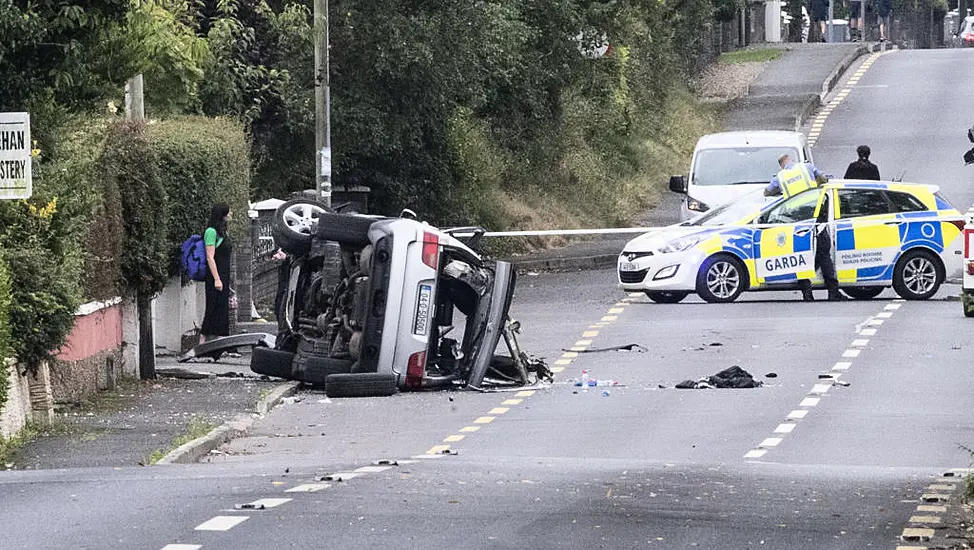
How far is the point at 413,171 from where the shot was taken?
35.5 meters

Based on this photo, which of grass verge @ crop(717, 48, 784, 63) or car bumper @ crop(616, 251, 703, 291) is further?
grass verge @ crop(717, 48, 784, 63)

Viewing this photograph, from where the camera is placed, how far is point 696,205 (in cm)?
3297

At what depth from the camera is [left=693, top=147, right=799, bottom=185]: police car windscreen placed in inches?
1315

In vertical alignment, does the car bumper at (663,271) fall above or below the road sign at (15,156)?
below

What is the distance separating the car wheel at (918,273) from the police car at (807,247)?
0.01 meters

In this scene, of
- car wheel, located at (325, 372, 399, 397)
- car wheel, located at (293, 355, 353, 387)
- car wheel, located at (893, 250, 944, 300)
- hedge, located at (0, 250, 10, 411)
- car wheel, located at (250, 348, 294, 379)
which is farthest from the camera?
car wheel, located at (893, 250, 944, 300)

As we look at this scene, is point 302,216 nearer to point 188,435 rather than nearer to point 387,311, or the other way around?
point 387,311

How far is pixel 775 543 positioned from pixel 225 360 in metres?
13.4

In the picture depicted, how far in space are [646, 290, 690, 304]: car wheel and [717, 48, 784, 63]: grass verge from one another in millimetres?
37715

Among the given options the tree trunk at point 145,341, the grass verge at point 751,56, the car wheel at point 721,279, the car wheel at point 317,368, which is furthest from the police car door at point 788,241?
the grass verge at point 751,56

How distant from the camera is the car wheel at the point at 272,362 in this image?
68.2 feet

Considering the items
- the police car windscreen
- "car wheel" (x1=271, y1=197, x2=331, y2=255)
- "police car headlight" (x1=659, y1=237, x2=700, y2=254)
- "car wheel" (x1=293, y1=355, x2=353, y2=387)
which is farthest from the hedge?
the police car windscreen

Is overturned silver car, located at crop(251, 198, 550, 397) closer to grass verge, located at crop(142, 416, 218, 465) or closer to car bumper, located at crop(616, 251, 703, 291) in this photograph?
grass verge, located at crop(142, 416, 218, 465)

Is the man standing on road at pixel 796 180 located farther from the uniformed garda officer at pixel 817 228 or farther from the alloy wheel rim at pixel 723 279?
the alloy wheel rim at pixel 723 279
